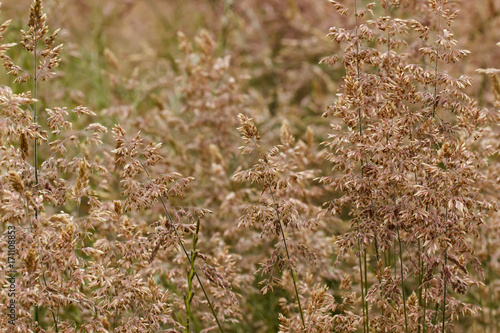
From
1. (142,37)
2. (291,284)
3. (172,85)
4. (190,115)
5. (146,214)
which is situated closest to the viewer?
(291,284)

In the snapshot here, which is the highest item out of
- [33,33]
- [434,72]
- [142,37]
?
[142,37]

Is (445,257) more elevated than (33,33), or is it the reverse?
(33,33)

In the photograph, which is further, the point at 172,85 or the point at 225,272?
the point at 172,85

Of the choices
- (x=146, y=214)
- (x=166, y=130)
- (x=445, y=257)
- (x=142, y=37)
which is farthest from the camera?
(x=142, y=37)

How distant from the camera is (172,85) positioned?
4.41m

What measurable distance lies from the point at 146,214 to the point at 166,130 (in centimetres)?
62

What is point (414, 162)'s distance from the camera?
69.7 inches

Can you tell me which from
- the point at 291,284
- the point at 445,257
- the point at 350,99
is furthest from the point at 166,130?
the point at 445,257

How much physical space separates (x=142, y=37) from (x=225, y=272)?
5713 millimetres

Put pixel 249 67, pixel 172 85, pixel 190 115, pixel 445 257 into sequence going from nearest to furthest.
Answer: pixel 445 257
pixel 190 115
pixel 172 85
pixel 249 67

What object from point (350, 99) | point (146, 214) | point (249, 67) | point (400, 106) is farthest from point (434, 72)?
point (249, 67)

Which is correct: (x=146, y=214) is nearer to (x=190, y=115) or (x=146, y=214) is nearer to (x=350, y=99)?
(x=190, y=115)

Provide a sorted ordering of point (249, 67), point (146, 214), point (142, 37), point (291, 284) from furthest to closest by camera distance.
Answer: point (142, 37) → point (249, 67) → point (146, 214) → point (291, 284)

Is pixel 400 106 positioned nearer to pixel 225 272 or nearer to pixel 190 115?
pixel 225 272
